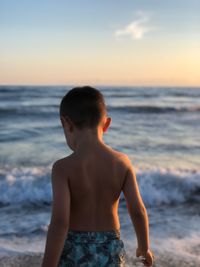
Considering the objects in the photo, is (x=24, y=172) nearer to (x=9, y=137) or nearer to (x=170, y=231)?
(x=170, y=231)

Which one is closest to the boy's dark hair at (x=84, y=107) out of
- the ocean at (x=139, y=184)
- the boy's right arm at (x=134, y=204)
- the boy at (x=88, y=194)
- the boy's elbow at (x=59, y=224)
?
the boy at (x=88, y=194)

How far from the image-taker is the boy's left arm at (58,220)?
216 cm

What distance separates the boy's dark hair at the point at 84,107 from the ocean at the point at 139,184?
7.47ft

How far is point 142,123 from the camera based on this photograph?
17.2 metres

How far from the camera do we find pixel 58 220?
216cm

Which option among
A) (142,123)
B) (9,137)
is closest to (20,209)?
(9,137)

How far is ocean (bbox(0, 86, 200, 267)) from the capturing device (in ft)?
15.4

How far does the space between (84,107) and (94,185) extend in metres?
0.34

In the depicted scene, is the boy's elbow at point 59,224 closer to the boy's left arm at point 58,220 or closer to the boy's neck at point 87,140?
the boy's left arm at point 58,220

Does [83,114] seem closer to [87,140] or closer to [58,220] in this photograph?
[87,140]

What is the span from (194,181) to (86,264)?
5845mm

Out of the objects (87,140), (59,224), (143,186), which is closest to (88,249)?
(59,224)

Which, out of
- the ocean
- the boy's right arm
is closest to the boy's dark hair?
the boy's right arm

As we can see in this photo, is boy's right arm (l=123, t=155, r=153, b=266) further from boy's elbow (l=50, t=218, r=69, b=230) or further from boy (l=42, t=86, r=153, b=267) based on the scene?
boy's elbow (l=50, t=218, r=69, b=230)
